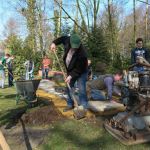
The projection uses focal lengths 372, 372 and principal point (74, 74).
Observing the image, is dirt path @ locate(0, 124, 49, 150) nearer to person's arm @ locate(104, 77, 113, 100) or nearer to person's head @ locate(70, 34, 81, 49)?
person's head @ locate(70, 34, 81, 49)

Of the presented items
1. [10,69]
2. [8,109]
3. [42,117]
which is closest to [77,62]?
[42,117]

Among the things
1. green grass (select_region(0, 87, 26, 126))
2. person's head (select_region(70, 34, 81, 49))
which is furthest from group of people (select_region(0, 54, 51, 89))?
person's head (select_region(70, 34, 81, 49))

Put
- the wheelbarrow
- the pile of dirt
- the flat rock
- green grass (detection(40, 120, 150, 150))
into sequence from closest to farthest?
green grass (detection(40, 120, 150, 150))
the pile of dirt
the flat rock
the wheelbarrow

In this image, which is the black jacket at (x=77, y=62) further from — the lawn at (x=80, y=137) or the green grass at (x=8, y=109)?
the green grass at (x=8, y=109)

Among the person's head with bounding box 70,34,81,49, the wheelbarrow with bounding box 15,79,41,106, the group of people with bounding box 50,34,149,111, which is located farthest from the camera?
the wheelbarrow with bounding box 15,79,41,106

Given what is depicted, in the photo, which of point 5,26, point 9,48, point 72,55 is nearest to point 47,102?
point 72,55

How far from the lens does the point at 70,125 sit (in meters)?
6.80

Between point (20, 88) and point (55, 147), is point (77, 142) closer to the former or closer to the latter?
point (55, 147)

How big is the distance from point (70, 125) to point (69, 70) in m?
1.35

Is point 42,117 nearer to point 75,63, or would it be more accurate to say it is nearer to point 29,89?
point 75,63


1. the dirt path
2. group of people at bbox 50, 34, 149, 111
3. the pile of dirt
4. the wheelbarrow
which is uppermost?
group of people at bbox 50, 34, 149, 111

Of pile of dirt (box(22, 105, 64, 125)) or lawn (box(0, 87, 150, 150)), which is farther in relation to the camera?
pile of dirt (box(22, 105, 64, 125))

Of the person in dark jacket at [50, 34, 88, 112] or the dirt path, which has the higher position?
the person in dark jacket at [50, 34, 88, 112]

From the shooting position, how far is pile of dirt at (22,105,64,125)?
23.6 feet
